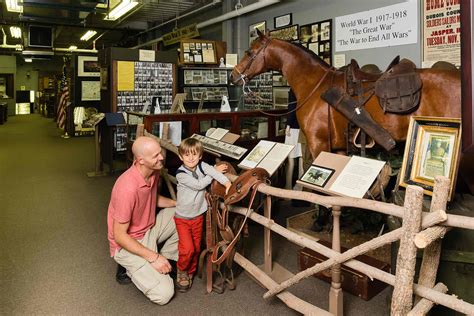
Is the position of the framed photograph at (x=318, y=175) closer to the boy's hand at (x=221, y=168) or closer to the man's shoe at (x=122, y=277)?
the boy's hand at (x=221, y=168)

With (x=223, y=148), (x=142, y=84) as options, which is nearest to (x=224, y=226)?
(x=223, y=148)

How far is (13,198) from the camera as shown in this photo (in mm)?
5246

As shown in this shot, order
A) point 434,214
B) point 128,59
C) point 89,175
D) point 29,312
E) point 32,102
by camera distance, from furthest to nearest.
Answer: point 32,102
point 128,59
point 89,175
point 29,312
point 434,214

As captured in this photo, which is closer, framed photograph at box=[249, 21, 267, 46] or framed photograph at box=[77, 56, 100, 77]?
framed photograph at box=[249, 21, 267, 46]

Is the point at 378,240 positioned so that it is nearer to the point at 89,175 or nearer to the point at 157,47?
the point at 89,175

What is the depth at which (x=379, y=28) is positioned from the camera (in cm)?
Answer: 514

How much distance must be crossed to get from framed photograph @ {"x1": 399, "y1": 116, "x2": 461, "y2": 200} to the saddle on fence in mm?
880

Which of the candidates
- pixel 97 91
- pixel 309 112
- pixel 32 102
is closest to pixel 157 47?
pixel 97 91

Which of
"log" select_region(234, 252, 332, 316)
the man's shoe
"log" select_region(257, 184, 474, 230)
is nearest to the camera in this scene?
"log" select_region(257, 184, 474, 230)

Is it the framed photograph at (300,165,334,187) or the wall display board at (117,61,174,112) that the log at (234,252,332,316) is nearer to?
the framed photograph at (300,165,334,187)

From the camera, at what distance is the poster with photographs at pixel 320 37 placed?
5957 millimetres

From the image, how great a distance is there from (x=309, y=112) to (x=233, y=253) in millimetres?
1488

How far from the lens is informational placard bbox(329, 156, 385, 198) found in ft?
7.55

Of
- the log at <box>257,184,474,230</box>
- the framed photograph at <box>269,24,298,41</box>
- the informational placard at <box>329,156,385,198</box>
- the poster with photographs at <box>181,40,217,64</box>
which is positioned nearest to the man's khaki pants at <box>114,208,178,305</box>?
the log at <box>257,184,474,230</box>
